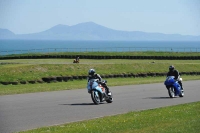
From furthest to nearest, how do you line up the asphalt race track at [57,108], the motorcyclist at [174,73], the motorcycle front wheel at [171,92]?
→ the motorcyclist at [174,73] < the motorcycle front wheel at [171,92] < the asphalt race track at [57,108]

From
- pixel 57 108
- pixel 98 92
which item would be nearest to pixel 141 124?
pixel 57 108

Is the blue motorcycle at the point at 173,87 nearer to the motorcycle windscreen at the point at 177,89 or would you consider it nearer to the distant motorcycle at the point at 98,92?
the motorcycle windscreen at the point at 177,89

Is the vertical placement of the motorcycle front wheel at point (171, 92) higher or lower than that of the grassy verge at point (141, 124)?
lower

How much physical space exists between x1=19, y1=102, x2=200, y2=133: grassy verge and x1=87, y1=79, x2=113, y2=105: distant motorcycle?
4571 mm

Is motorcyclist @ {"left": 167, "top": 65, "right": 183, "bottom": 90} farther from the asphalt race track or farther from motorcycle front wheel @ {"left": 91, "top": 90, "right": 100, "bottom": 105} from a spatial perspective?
motorcycle front wheel @ {"left": 91, "top": 90, "right": 100, "bottom": 105}

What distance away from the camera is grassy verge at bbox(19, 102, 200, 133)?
12617 millimetres

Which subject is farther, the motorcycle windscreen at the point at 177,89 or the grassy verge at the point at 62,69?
the grassy verge at the point at 62,69

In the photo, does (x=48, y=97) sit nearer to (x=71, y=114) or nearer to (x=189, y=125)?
(x=71, y=114)

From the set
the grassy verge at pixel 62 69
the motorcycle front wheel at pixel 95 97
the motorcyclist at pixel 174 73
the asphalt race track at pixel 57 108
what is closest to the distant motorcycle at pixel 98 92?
the motorcycle front wheel at pixel 95 97

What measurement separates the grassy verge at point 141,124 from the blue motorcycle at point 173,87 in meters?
8.43

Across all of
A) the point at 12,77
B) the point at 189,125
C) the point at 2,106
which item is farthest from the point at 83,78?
the point at 189,125

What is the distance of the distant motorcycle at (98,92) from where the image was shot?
20969mm

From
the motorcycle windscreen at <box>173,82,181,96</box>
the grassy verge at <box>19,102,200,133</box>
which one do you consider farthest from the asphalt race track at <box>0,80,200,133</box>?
the grassy verge at <box>19,102,200,133</box>

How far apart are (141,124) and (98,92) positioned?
7712mm
